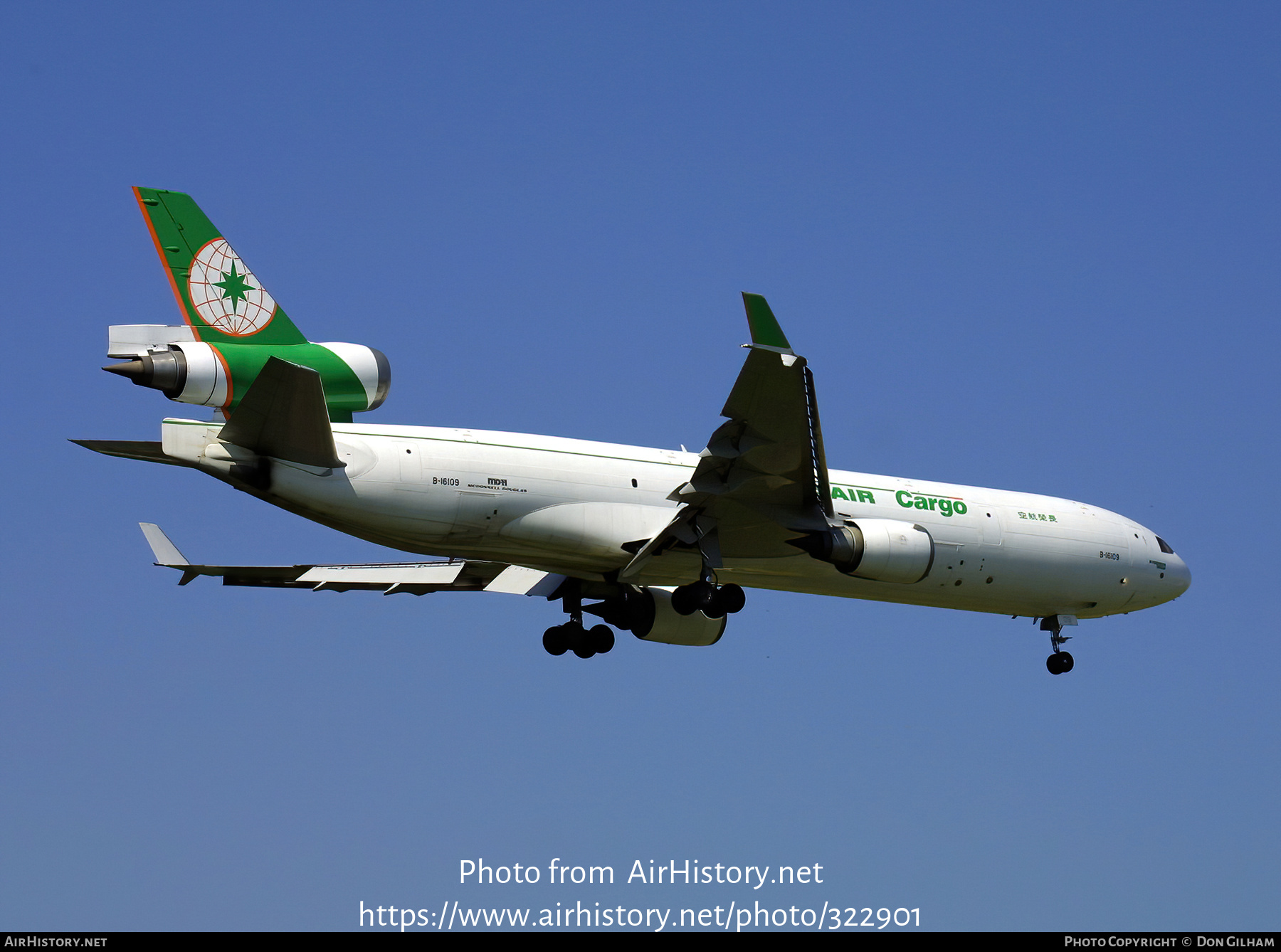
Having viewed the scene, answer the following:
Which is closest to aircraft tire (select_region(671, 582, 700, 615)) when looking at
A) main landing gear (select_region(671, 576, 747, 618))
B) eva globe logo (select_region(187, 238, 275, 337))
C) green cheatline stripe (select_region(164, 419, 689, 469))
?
main landing gear (select_region(671, 576, 747, 618))

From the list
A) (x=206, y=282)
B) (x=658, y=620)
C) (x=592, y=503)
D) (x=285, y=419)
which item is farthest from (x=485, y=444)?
(x=658, y=620)

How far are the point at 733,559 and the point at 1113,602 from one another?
8690mm

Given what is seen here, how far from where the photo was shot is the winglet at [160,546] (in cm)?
2619

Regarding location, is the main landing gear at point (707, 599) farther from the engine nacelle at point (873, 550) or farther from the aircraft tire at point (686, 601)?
the engine nacelle at point (873, 550)

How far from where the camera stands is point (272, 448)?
815 inches

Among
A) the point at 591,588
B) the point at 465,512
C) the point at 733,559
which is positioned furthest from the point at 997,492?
the point at 465,512

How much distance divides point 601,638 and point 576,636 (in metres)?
0.53

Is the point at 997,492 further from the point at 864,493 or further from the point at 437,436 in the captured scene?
the point at 437,436

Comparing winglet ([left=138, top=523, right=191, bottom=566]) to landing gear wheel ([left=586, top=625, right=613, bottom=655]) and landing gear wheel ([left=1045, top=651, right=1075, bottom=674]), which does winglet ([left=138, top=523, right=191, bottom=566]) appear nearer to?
landing gear wheel ([left=586, top=625, right=613, bottom=655])

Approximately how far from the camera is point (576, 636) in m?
27.2

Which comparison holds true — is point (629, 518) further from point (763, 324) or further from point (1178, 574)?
point (1178, 574)

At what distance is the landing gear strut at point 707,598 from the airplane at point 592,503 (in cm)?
4

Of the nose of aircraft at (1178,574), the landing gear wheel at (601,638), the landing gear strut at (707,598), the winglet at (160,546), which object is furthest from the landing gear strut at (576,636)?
the nose of aircraft at (1178,574)

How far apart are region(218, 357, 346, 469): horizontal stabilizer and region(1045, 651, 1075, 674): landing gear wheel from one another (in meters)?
14.8
